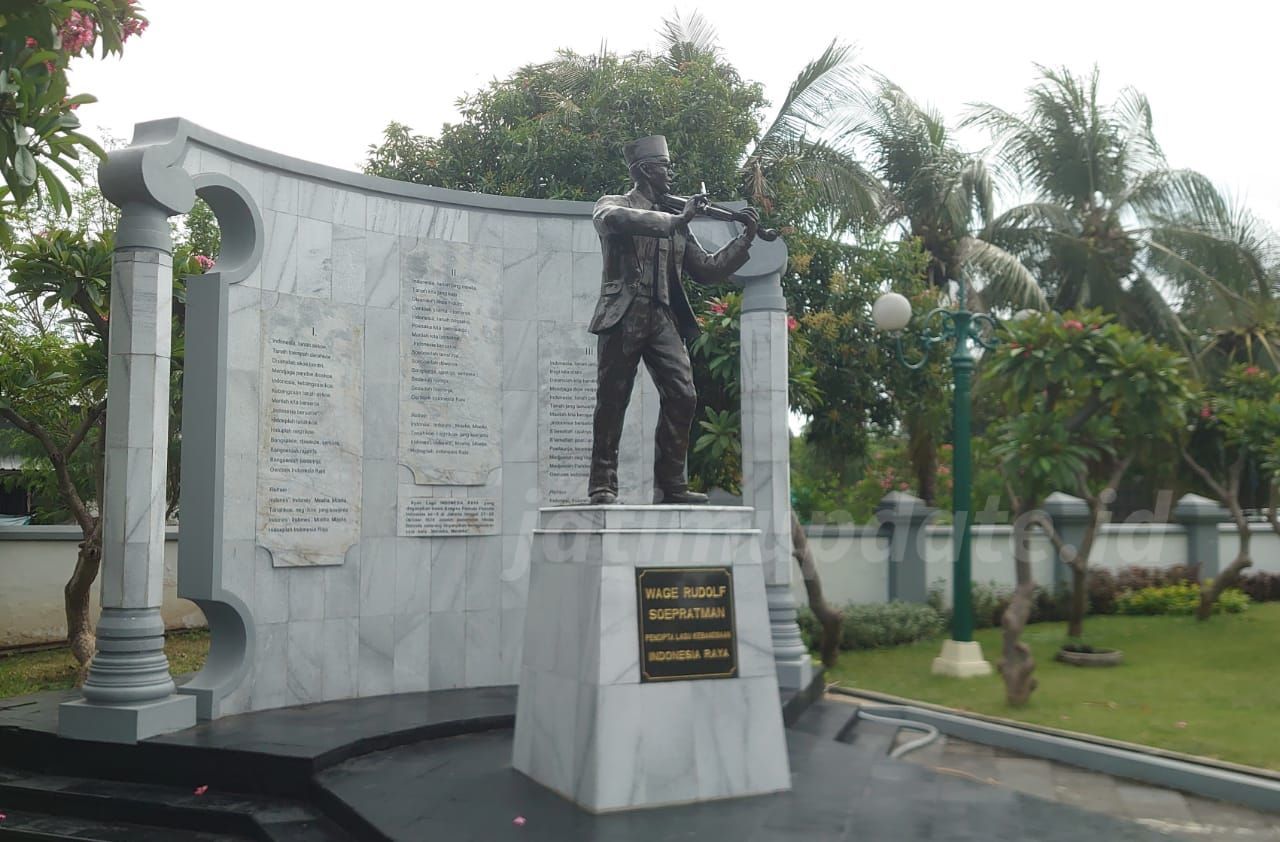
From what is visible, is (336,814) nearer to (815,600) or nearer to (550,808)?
(550,808)

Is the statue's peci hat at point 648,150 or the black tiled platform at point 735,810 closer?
the black tiled platform at point 735,810

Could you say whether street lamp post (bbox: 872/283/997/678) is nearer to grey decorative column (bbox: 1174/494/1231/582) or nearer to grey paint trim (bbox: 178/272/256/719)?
grey paint trim (bbox: 178/272/256/719)

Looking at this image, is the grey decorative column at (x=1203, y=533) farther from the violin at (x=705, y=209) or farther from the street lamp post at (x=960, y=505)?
the violin at (x=705, y=209)

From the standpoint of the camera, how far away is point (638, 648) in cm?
562

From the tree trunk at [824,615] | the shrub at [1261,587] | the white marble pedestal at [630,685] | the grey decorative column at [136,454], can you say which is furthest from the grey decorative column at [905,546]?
the grey decorative column at [136,454]

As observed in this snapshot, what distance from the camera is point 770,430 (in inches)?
352

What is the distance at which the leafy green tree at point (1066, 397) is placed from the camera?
10008 millimetres

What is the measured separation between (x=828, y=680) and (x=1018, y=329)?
415cm

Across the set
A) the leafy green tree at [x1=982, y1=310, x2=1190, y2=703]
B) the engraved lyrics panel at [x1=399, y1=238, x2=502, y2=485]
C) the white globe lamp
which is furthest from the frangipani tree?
the engraved lyrics panel at [x1=399, y1=238, x2=502, y2=485]

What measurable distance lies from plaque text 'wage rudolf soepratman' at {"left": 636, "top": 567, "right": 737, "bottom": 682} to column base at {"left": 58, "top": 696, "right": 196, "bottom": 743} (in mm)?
3209

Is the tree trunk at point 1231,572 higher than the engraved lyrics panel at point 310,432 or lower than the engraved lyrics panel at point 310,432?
lower

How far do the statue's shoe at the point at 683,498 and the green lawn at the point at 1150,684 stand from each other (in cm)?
420

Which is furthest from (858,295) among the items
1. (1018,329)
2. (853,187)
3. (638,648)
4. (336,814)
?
(336,814)

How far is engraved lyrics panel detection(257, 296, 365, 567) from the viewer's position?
25.9ft
